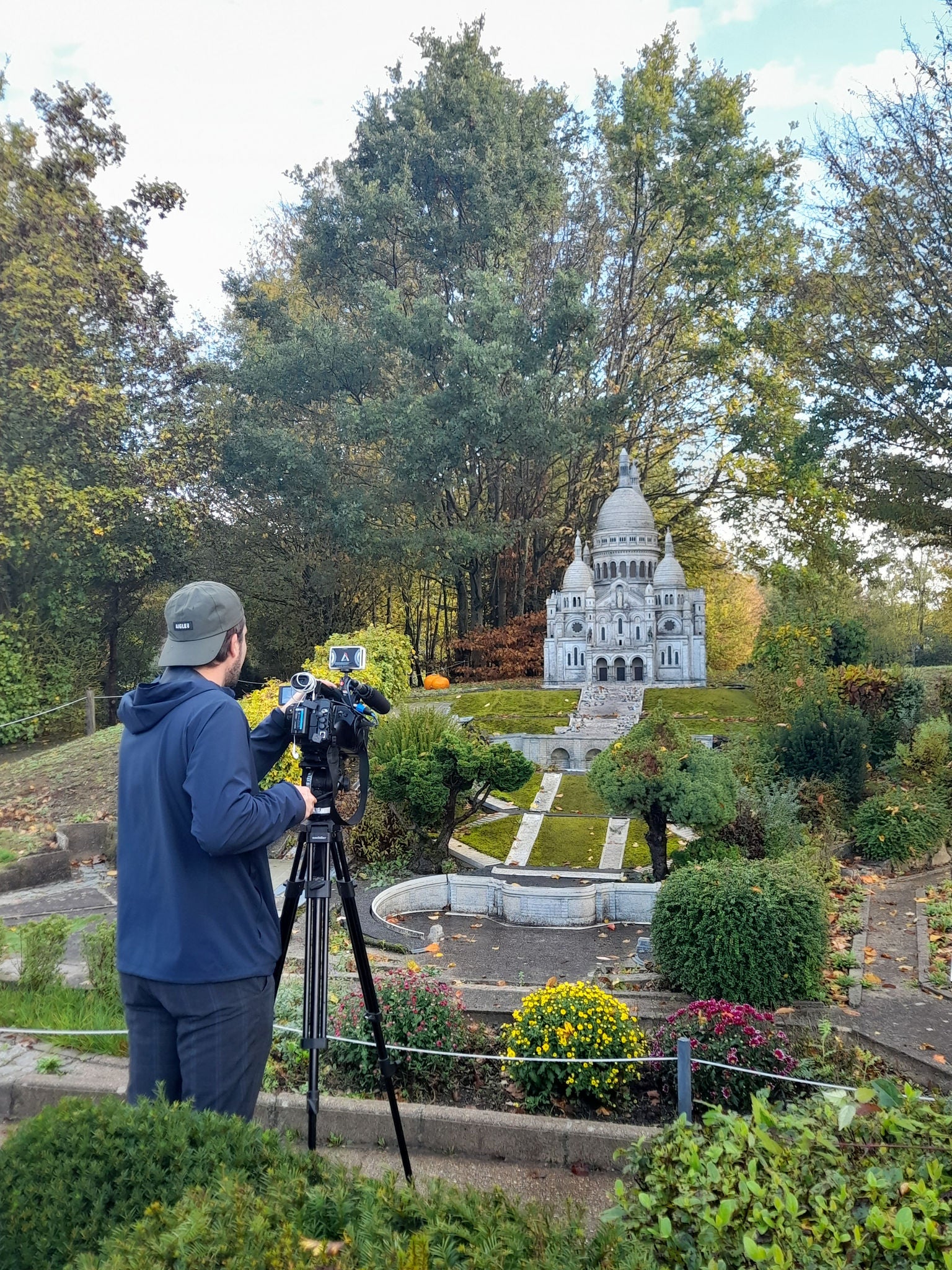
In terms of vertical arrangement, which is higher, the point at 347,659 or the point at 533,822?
the point at 347,659

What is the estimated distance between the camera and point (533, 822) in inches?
439

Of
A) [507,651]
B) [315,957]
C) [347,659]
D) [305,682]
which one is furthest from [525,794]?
[305,682]

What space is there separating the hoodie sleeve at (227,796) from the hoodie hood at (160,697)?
0.14 meters

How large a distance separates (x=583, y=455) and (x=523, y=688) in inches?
325

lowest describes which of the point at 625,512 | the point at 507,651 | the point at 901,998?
the point at 901,998

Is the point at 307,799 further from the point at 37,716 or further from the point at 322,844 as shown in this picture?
the point at 37,716

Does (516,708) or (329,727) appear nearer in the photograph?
(329,727)

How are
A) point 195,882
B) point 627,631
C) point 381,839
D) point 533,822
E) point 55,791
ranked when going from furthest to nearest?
point 627,631, point 55,791, point 533,822, point 381,839, point 195,882

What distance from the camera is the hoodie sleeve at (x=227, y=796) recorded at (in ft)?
8.28

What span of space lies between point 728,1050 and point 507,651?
655 inches

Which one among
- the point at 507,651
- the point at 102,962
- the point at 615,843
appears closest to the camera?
the point at 102,962

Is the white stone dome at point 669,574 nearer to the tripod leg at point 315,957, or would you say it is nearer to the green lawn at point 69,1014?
the green lawn at point 69,1014

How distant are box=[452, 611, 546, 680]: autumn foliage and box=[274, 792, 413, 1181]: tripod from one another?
17.0 metres

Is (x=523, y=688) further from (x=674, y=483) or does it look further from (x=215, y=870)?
(x=215, y=870)
